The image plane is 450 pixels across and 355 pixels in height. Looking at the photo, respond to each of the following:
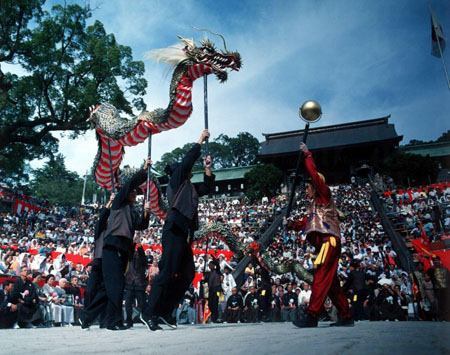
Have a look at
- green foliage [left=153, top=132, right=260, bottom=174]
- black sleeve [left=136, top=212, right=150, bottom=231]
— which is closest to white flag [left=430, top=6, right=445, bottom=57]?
black sleeve [left=136, top=212, right=150, bottom=231]

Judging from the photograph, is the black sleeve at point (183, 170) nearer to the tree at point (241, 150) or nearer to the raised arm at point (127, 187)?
the raised arm at point (127, 187)

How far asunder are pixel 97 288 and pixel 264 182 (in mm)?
22073

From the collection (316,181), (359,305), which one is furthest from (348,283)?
(316,181)

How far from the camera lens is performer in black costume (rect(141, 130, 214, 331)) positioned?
3.95 m

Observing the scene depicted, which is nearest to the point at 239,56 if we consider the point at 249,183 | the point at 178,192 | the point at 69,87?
the point at 178,192

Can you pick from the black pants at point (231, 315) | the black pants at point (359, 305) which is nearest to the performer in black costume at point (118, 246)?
the black pants at point (231, 315)

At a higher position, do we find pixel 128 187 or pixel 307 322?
pixel 128 187

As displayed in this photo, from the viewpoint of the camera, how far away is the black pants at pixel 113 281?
4195 mm

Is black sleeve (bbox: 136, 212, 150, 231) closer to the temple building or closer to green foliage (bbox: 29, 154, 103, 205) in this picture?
the temple building

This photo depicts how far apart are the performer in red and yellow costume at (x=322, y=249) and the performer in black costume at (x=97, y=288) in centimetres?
255

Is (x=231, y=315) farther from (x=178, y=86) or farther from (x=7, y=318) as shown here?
(x=178, y=86)

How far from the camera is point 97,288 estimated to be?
519 cm

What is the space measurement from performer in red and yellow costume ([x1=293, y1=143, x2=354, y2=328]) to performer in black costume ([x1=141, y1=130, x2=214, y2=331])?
1328 mm

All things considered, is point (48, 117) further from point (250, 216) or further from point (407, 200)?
point (407, 200)
